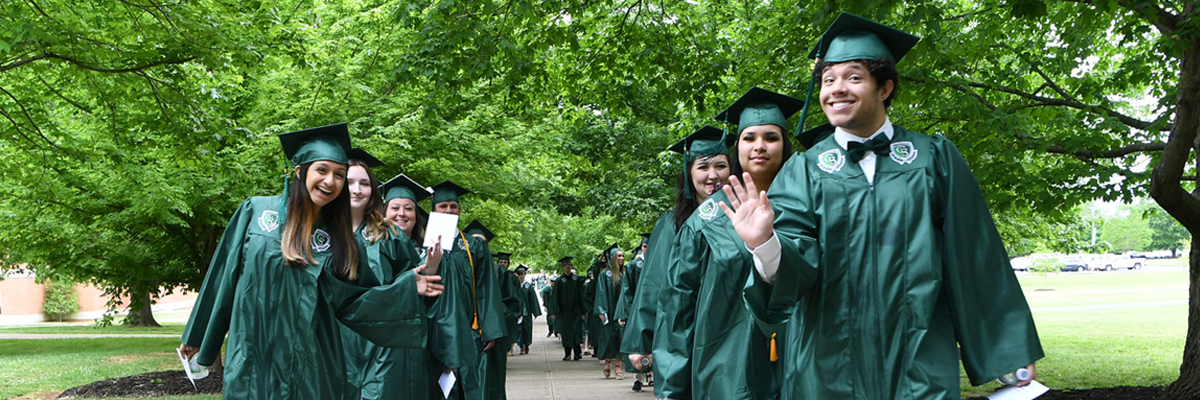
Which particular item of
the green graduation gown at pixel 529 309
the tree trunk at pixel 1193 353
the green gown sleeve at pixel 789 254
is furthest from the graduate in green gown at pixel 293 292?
the green graduation gown at pixel 529 309

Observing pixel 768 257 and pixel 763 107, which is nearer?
pixel 768 257

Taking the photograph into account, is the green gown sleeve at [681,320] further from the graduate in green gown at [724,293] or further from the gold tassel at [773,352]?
the gold tassel at [773,352]

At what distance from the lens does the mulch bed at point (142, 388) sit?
1290 cm

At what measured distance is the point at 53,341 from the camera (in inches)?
1101

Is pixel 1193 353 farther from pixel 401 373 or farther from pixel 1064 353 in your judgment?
pixel 1064 353

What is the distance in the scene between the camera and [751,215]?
9.85 ft

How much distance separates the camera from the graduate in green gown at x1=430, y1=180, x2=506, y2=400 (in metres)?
7.01

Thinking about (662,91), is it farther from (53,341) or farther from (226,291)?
(53,341)

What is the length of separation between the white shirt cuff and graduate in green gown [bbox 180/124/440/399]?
2351mm

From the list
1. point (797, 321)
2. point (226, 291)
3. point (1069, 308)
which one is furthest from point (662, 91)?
point (1069, 308)

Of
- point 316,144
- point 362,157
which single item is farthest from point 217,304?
point 362,157

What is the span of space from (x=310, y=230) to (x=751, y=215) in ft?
8.03

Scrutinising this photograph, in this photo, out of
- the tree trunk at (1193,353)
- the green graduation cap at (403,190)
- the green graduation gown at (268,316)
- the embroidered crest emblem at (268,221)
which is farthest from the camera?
the tree trunk at (1193,353)

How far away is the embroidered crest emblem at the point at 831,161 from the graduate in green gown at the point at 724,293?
1011 mm
